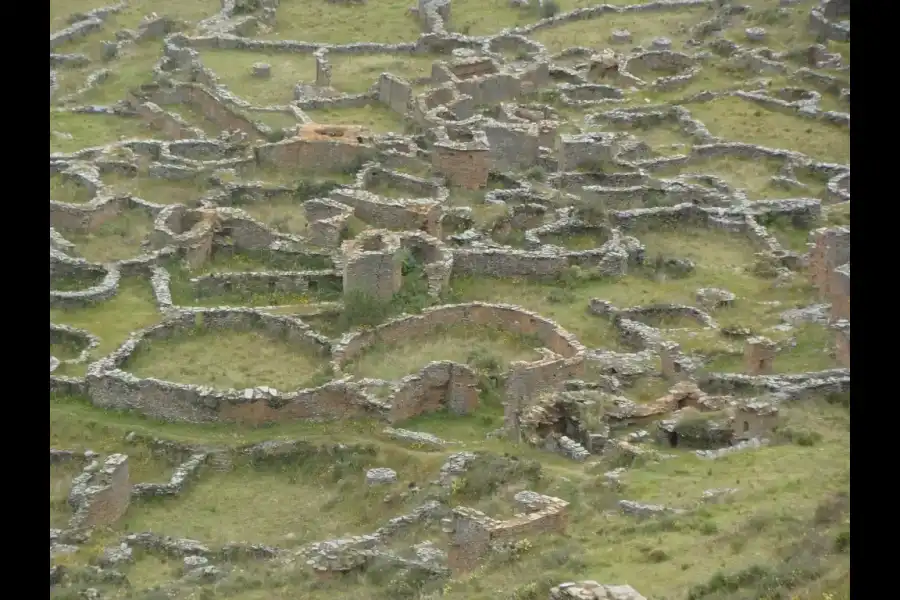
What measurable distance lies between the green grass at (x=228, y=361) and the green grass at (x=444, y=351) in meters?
1.01

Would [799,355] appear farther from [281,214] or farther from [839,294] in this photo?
[281,214]

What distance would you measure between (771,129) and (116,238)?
20119mm

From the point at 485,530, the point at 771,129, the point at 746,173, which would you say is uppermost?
the point at 485,530

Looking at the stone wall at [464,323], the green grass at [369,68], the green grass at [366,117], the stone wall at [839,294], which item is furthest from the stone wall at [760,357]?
the green grass at [369,68]

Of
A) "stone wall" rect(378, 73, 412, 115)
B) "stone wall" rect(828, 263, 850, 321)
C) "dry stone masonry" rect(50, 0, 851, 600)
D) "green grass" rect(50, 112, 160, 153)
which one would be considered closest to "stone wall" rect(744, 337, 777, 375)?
"dry stone masonry" rect(50, 0, 851, 600)

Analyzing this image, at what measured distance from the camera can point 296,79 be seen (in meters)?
51.2

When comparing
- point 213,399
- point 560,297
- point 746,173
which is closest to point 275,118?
point 746,173

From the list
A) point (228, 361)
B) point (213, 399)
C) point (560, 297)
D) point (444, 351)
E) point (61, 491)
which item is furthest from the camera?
point (560, 297)

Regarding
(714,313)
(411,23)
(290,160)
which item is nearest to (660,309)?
(714,313)

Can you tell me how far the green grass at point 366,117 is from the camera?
4547cm

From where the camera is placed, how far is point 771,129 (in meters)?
45.3

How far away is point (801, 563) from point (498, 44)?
42423 millimetres

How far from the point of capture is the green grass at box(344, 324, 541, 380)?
28.3 metres

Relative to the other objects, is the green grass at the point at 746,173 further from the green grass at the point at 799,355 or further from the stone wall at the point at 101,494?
the stone wall at the point at 101,494
